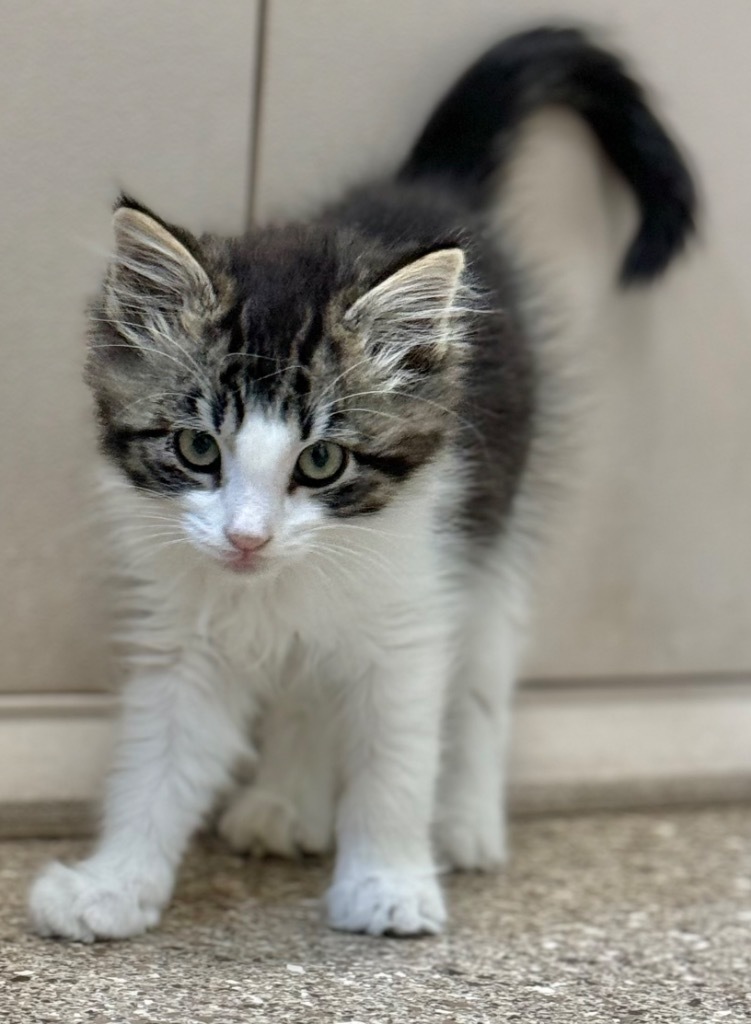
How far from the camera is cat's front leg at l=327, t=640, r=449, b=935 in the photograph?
189 cm

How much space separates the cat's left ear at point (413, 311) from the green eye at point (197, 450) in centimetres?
24

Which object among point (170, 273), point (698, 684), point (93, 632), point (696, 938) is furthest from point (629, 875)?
point (170, 273)

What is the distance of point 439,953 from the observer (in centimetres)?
182

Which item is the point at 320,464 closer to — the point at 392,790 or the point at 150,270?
the point at 150,270

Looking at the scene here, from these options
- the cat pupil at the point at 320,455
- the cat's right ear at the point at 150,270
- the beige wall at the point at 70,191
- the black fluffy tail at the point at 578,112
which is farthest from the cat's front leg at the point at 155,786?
the black fluffy tail at the point at 578,112

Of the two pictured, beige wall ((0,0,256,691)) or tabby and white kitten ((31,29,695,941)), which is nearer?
tabby and white kitten ((31,29,695,941))

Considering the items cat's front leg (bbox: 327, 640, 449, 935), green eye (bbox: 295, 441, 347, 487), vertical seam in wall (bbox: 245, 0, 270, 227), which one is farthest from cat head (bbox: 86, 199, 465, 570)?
vertical seam in wall (bbox: 245, 0, 270, 227)

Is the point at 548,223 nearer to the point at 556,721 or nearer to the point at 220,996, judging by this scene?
the point at 556,721

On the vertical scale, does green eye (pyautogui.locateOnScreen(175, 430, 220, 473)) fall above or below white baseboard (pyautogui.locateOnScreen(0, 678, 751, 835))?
above

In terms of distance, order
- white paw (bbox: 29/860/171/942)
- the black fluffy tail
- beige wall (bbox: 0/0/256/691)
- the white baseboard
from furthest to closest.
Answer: the white baseboard → the black fluffy tail → beige wall (bbox: 0/0/256/691) → white paw (bbox: 29/860/171/942)

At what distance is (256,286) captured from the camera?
168 cm

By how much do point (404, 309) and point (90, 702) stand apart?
3.19ft

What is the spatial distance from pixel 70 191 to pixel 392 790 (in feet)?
3.42

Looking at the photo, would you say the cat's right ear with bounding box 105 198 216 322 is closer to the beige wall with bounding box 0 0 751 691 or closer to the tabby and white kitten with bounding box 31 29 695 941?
the tabby and white kitten with bounding box 31 29 695 941
